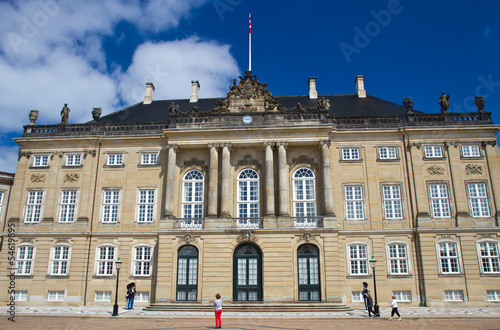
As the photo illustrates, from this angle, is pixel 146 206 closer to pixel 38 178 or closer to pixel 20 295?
pixel 38 178

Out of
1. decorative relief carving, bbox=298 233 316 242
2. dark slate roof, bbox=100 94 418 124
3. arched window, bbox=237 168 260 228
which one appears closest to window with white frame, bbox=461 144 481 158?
dark slate roof, bbox=100 94 418 124

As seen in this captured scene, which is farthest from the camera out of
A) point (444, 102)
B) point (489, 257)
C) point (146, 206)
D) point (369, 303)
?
point (444, 102)

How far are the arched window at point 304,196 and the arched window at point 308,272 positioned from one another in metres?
1.81

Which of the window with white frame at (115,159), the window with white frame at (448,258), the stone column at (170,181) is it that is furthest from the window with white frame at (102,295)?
the window with white frame at (448,258)

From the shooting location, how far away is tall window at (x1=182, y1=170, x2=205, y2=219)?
94.9ft

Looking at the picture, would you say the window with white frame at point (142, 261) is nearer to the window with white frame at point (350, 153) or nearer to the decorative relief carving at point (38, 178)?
the decorative relief carving at point (38, 178)

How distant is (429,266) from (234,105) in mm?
17725

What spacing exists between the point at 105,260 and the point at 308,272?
14.4m

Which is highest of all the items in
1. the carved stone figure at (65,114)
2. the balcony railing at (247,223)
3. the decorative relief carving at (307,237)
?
the carved stone figure at (65,114)

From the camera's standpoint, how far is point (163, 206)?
29.3 m

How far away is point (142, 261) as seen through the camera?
28625 millimetres

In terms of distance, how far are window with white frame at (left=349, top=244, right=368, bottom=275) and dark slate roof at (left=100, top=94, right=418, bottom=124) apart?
34.1 feet

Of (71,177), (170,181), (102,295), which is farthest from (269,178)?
(71,177)

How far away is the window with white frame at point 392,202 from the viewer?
2866 cm
